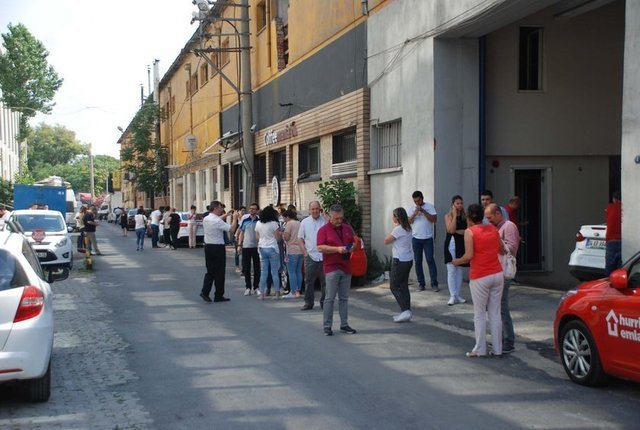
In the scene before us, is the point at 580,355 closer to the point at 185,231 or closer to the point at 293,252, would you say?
the point at 293,252

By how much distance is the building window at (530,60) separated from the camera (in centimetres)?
1506

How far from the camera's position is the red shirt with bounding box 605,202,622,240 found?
1053 centimetres

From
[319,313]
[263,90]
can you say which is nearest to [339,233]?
[319,313]

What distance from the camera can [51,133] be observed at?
114125 millimetres

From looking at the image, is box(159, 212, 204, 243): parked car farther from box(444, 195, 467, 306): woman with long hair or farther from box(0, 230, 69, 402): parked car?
box(0, 230, 69, 402): parked car

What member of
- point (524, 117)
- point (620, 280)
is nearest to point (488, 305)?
point (620, 280)

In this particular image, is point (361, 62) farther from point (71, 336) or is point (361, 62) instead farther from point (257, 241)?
point (71, 336)

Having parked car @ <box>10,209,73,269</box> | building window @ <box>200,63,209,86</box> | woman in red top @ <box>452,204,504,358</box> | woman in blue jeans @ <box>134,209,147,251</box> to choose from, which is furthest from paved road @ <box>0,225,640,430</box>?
building window @ <box>200,63,209,86</box>

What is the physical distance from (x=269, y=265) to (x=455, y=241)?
12.5 ft

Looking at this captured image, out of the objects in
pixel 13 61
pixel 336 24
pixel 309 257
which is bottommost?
pixel 309 257

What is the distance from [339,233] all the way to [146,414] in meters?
4.32

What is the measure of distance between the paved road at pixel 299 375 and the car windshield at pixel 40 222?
7888mm

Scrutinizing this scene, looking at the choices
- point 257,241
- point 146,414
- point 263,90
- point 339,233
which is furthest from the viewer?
point 263,90

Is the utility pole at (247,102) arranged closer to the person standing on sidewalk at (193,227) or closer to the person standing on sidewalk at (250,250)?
the person standing on sidewalk at (193,227)
